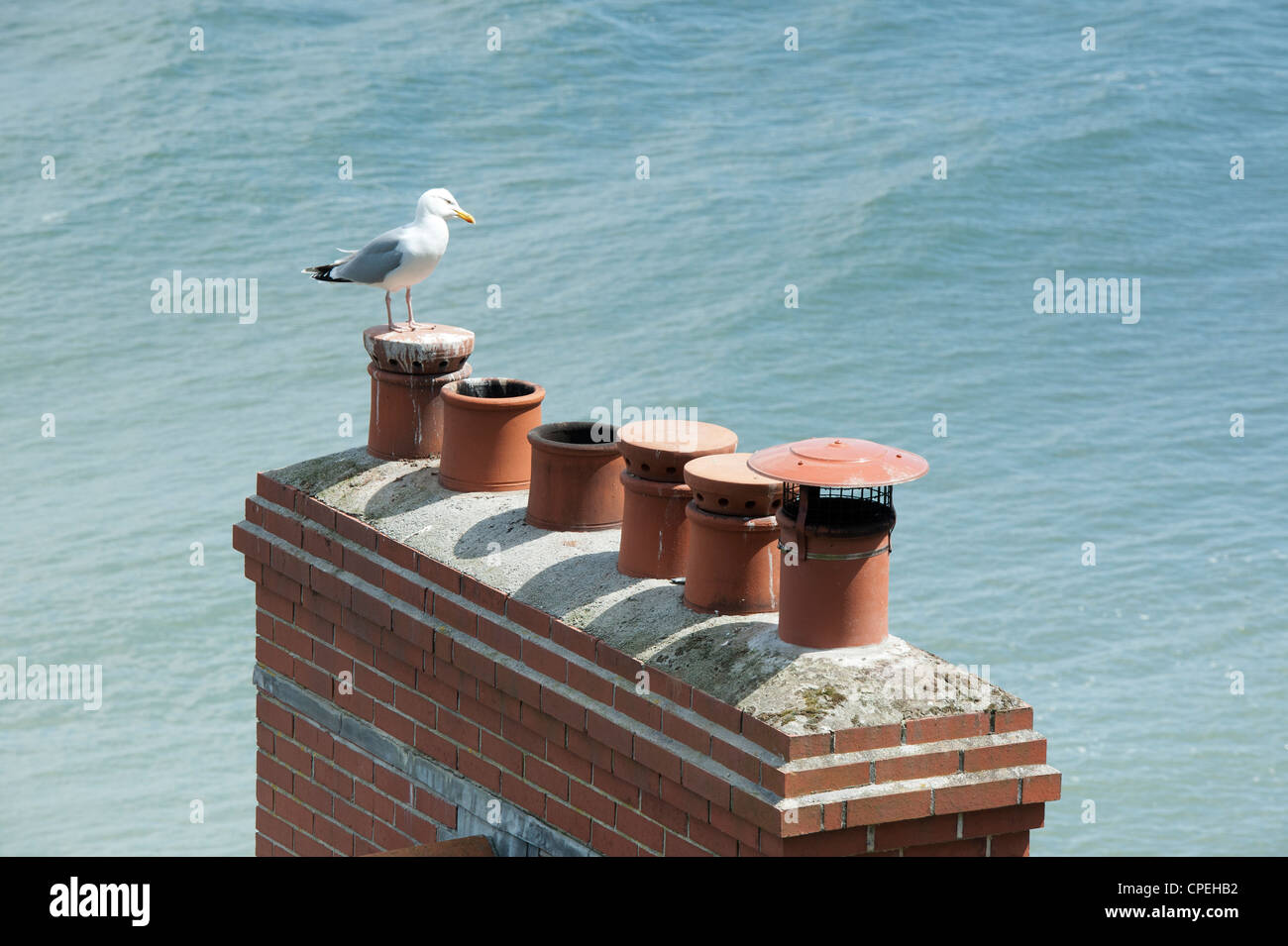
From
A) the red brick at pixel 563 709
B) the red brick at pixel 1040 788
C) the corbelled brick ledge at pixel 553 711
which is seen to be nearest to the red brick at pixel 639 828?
the corbelled brick ledge at pixel 553 711

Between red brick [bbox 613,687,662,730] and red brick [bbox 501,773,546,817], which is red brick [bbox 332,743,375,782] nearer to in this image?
red brick [bbox 501,773,546,817]

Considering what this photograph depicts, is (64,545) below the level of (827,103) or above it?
below

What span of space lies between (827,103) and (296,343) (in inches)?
346

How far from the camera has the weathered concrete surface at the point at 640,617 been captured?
12.8 ft

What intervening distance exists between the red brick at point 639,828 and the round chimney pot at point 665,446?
886 mm

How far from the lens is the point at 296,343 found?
21375mm

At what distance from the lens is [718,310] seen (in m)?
21.1

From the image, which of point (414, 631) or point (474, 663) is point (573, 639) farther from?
point (414, 631)

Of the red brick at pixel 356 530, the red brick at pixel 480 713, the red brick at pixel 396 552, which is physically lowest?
the red brick at pixel 480 713

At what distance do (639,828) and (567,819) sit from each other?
0.28m

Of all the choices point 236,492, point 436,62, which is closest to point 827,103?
point 436,62

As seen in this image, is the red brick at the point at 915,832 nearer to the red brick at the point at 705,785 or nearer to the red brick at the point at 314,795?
the red brick at the point at 705,785

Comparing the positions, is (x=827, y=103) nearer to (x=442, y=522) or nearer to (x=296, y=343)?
(x=296, y=343)

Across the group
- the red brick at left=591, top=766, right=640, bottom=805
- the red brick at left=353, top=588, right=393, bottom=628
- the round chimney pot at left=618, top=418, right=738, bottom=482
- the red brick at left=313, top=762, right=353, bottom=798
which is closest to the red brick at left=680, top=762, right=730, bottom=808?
the red brick at left=591, top=766, right=640, bottom=805
